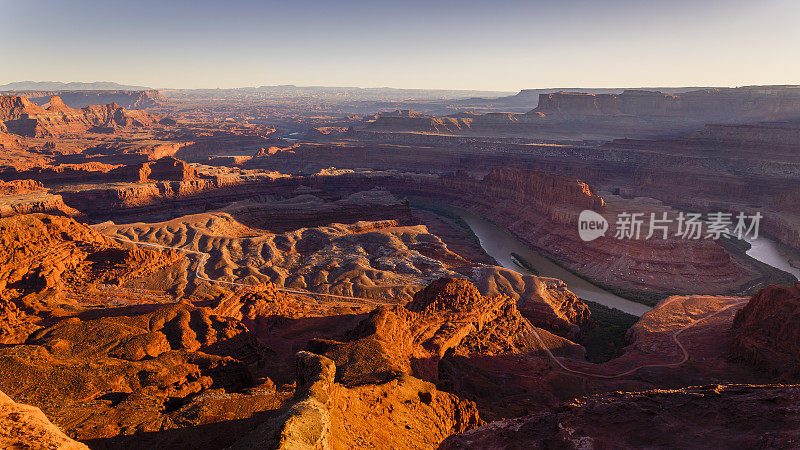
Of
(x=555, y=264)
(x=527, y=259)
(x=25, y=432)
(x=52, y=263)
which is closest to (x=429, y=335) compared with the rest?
(x=25, y=432)

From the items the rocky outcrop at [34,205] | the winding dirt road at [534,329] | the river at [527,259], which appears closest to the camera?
the winding dirt road at [534,329]

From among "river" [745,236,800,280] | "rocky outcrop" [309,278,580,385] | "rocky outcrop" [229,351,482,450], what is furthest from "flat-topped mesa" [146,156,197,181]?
"river" [745,236,800,280]

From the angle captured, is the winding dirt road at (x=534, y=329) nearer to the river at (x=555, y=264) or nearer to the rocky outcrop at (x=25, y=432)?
the river at (x=555, y=264)

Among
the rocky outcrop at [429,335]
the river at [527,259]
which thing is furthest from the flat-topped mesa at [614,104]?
the rocky outcrop at [429,335]

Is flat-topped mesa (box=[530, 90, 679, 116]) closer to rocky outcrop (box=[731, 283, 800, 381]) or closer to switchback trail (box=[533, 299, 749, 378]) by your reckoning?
switchback trail (box=[533, 299, 749, 378])

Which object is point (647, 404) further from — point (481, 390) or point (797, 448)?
point (481, 390)

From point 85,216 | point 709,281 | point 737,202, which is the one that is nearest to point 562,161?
point 737,202
